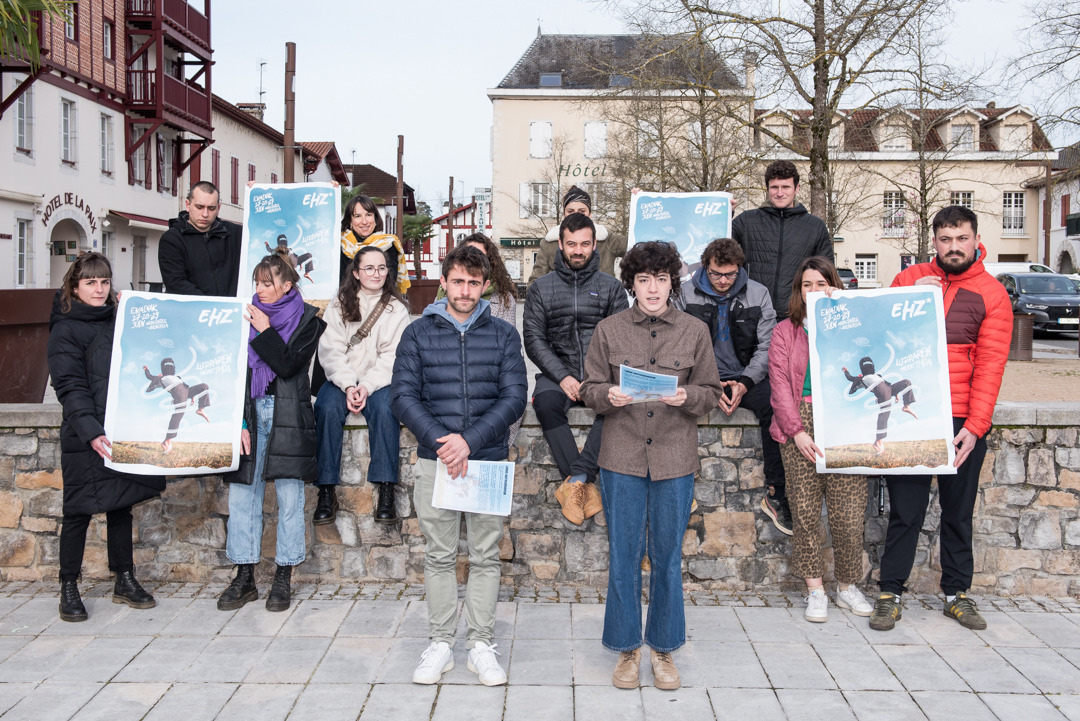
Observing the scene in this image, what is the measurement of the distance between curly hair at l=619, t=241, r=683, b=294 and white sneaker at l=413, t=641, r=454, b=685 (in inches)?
81.3

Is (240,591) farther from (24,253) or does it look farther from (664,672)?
(24,253)

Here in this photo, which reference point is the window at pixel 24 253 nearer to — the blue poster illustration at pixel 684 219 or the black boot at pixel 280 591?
the blue poster illustration at pixel 684 219

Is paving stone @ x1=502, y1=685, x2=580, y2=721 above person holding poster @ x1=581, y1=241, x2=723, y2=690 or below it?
below

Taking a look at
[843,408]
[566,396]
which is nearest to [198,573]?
[566,396]

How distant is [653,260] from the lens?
4.50 m

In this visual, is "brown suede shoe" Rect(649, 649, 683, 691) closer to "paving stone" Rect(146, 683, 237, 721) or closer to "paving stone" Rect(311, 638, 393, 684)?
"paving stone" Rect(311, 638, 393, 684)

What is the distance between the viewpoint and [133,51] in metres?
30.3

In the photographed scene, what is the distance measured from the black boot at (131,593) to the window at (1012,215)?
58156 millimetres

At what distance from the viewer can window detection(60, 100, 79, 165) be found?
25.4 metres

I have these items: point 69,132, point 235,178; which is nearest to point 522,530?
point 69,132

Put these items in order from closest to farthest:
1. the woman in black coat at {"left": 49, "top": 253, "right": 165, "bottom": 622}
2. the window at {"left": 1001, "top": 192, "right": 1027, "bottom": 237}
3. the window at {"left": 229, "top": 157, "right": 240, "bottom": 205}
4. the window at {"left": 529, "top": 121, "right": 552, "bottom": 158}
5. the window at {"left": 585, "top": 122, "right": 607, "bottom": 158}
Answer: the woman in black coat at {"left": 49, "top": 253, "right": 165, "bottom": 622} < the window at {"left": 229, "top": 157, "right": 240, "bottom": 205} < the window at {"left": 585, "top": 122, "right": 607, "bottom": 158} < the window at {"left": 529, "top": 121, "right": 552, "bottom": 158} < the window at {"left": 1001, "top": 192, "right": 1027, "bottom": 237}

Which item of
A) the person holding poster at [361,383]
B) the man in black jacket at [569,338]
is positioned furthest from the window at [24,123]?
the man in black jacket at [569,338]

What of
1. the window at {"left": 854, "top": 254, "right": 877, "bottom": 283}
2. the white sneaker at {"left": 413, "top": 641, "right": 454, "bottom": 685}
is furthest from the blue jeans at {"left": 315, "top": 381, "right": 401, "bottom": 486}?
the window at {"left": 854, "top": 254, "right": 877, "bottom": 283}

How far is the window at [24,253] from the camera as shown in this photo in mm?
22578
